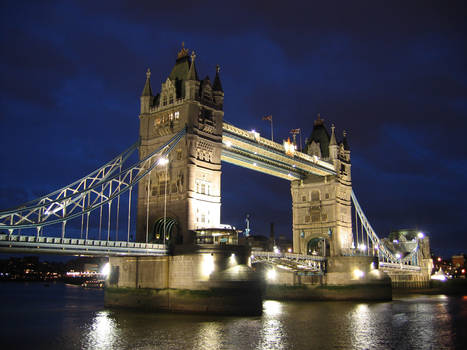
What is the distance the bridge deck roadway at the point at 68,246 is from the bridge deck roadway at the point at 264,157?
1757 centimetres

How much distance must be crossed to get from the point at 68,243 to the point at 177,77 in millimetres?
22329

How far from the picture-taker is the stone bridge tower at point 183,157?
47156 millimetres

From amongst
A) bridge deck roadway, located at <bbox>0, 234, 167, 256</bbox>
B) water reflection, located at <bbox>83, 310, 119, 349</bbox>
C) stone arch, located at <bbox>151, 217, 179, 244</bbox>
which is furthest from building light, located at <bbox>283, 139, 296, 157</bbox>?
water reflection, located at <bbox>83, 310, 119, 349</bbox>

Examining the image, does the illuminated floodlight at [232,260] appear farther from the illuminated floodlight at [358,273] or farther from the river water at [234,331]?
the illuminated floodlight at [358,273]

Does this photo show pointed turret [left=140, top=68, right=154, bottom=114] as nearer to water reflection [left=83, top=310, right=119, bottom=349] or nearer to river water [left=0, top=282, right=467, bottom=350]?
river water [left=0, top=282, right=467, bottom=350]

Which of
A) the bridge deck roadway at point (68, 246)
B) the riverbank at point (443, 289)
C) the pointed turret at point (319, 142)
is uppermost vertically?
the pointed turret at point (319, 142)

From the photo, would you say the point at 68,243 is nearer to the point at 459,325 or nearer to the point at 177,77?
the point at 177,77

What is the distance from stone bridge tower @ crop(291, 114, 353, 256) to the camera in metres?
73.7

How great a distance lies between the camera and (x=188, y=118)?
4816cm

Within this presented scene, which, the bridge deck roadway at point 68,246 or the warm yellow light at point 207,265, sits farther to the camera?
the warm yellow light at point 207,265

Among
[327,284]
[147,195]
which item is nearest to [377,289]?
[327,284]

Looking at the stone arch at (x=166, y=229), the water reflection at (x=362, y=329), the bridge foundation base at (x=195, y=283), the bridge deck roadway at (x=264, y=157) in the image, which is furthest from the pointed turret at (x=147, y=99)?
the water reflection at (x=362, y=329)

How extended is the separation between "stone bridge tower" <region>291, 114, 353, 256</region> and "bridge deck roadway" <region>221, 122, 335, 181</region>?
199 centimetres

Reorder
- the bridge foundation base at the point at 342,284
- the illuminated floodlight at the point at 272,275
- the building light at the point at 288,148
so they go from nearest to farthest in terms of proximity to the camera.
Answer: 1. the building light at the point at 288,148
2. the bridge foundation base at the point at 342,284
3. the illuminated floodlight at the point at 272,275
